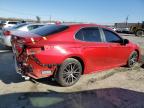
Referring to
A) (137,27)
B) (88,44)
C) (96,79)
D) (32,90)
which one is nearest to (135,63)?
(96,79)

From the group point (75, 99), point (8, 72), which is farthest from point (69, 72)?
point (8, 72)

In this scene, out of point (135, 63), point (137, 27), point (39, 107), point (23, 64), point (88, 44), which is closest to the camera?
point (39, 107)

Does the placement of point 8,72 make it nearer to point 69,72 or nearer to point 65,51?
point 69,72

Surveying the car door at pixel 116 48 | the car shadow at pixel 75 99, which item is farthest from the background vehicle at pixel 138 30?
the car shadow at pixel 75 99

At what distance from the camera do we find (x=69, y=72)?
18.4ft

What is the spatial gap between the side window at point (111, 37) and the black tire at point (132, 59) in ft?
3.60

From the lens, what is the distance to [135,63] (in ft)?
27.4

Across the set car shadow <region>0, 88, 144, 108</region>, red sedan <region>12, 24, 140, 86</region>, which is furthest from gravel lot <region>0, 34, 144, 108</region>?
Answer: red sedan <region>12, 24, 140, 86</region>

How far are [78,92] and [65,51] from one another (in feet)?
3.41

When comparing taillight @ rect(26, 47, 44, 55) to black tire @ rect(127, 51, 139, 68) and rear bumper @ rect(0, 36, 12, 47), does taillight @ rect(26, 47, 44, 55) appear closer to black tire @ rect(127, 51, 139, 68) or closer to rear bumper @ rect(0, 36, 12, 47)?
black tire @ rect(127, 51, 139, 68)

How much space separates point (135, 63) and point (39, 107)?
201 inches

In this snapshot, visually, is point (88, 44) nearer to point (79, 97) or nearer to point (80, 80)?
point (80, 80)

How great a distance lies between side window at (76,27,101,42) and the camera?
5.92 meters

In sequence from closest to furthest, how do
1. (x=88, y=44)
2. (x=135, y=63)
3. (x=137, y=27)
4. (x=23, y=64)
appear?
(x=23, y=64) → (x=88, y=44) → (x=135, y=63) → (x=137, y=27)
